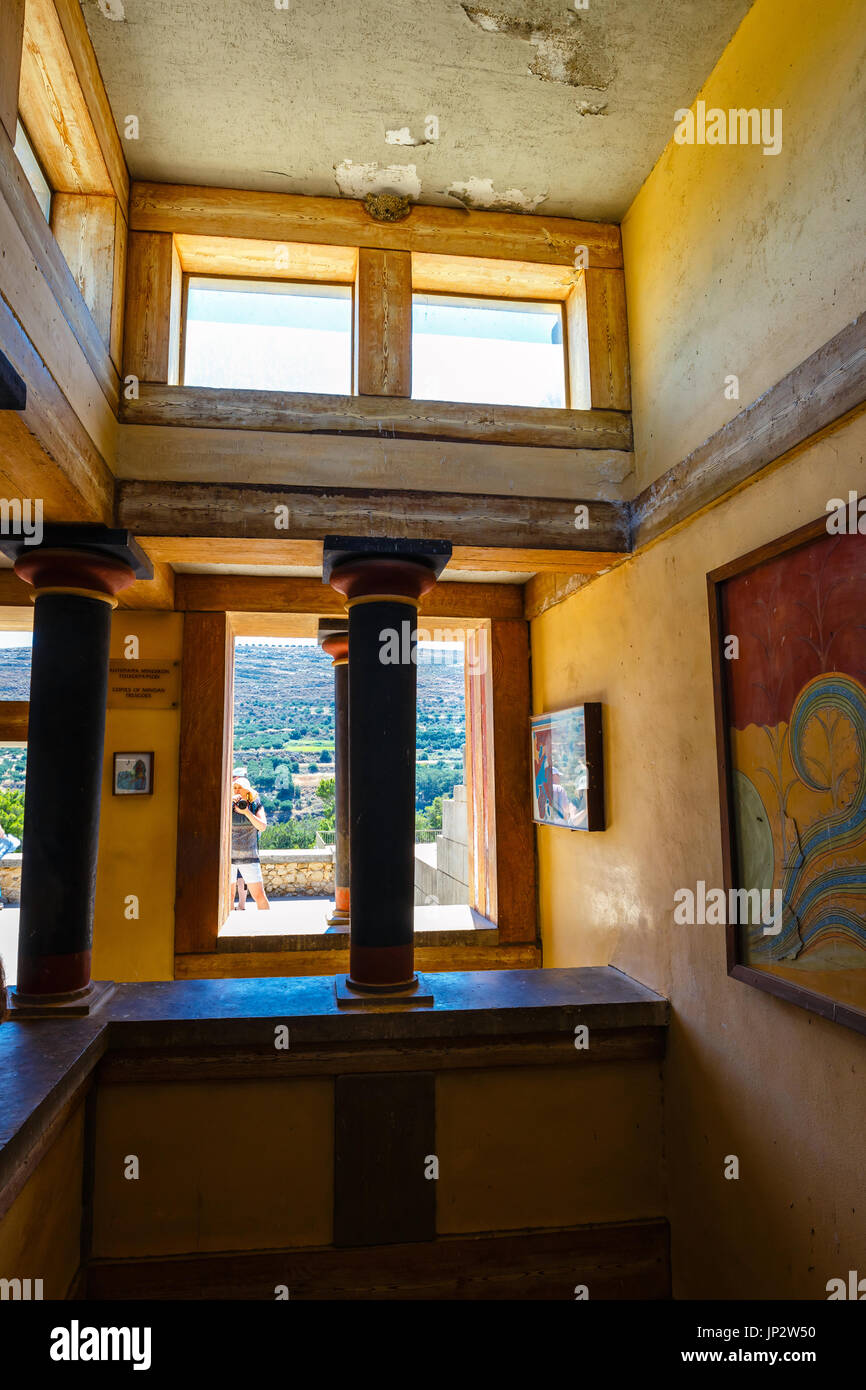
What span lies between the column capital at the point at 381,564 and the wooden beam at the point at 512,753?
7.01ft

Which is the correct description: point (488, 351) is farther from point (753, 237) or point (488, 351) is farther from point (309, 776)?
point (309, 776)

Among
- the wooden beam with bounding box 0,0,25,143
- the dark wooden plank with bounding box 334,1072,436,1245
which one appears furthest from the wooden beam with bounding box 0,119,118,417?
the dark wooden plank with bounding box 334,1072,436,1245

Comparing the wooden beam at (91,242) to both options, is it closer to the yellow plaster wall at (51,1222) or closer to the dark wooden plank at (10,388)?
Answer: the dark wooden plank at (10,388)

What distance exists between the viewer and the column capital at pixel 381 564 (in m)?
3.65

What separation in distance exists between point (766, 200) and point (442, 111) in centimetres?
157

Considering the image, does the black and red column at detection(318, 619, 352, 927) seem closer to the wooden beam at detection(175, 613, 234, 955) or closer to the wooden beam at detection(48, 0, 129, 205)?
the wooden beam at detection(175, 613, 234, 955)

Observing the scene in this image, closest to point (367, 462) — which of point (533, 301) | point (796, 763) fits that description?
point (533, 301)

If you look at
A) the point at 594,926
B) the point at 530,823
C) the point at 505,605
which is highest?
the point at 505,605

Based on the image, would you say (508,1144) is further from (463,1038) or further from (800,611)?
(800,611)

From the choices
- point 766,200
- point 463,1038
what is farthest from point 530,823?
point 766,200

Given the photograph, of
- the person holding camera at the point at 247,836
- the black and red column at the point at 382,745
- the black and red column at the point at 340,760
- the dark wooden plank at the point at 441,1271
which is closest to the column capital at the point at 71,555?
the black and red column at the point at 382,745

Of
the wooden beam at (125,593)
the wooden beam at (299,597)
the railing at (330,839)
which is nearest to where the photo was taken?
the wooden beam at (125,593)

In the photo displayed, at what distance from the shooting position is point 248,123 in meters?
3.60

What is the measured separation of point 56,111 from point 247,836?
6.70m
